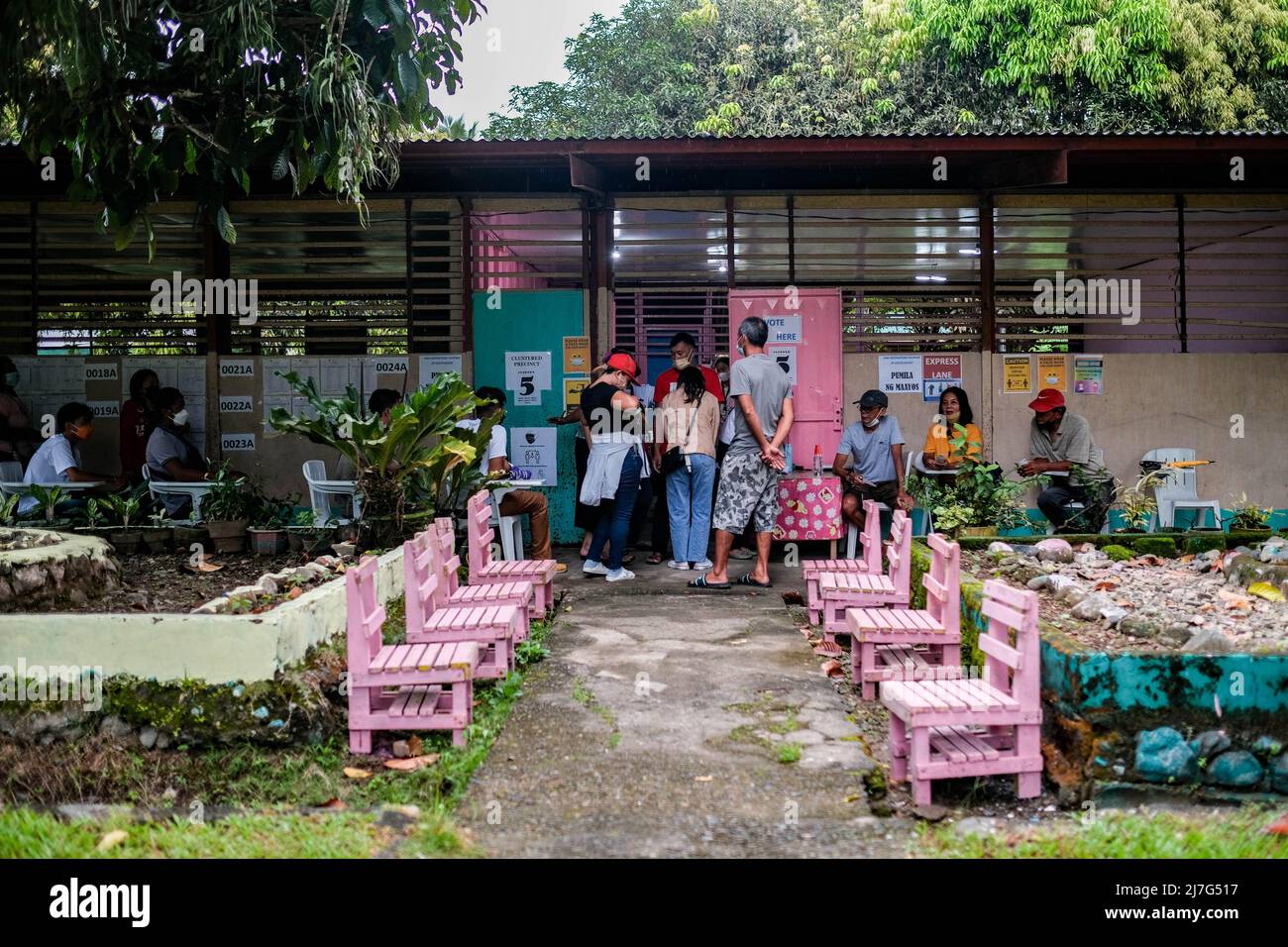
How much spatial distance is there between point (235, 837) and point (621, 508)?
5.22 meters

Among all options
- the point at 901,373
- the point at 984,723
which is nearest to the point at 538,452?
the point at 901,373

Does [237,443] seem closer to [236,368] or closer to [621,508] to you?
[236,368]

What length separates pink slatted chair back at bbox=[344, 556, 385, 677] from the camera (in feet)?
15.0

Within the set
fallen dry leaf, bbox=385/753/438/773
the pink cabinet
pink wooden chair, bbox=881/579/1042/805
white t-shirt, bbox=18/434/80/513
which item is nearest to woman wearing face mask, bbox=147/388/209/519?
white t-shirt, bbox=18/434/80/513

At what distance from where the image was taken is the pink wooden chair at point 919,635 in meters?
5.31

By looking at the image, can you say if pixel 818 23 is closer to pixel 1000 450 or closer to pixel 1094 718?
pixel 1000 450

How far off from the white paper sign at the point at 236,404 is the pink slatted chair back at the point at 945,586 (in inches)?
278

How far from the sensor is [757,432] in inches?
327

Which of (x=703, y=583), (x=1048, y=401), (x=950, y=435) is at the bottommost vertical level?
(x=703, y=583)

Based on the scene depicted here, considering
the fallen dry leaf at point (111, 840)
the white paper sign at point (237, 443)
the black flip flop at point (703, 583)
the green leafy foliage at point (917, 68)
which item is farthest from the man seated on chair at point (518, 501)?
the green leafy foliage at point (917, 68)

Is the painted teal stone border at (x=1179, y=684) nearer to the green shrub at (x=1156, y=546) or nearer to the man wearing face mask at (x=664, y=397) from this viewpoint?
the green shrub at (x=1156, y=546)

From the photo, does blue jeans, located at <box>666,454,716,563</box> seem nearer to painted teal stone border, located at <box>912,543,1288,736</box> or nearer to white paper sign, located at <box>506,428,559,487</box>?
white paper sign, located at <box>506,428,559,487</box>

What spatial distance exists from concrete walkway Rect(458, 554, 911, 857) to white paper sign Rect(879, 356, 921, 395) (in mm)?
4033

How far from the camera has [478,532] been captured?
6805 mm
